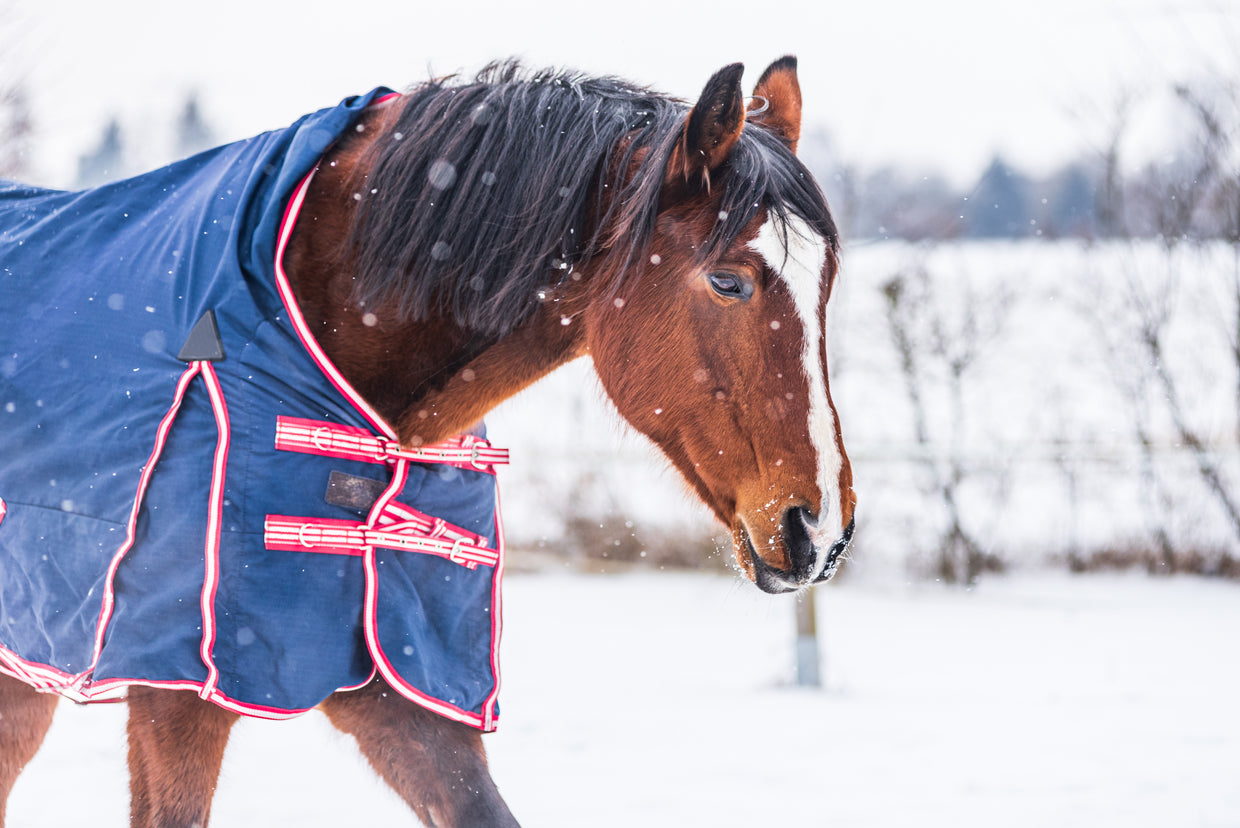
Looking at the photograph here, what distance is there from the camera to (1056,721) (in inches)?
153

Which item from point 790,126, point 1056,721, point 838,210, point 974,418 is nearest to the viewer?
point 790,126

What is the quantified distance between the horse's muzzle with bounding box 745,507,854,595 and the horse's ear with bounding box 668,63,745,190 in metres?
0.55

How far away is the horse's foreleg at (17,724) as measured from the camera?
2.25 m

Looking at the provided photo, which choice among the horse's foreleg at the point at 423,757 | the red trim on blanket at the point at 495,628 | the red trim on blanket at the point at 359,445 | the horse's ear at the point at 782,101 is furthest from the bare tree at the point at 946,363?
the horse's foreleg at the point at 423,757

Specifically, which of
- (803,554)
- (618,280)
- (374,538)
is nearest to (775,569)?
(803,554)

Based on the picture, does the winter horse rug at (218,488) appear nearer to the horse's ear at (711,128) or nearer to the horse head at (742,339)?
the horse head at (742,339)

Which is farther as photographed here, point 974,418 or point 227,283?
point 974,418

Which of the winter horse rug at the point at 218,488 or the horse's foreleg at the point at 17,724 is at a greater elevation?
the winter horse rug at the point at 218,488

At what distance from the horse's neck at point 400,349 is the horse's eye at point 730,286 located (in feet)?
1.02

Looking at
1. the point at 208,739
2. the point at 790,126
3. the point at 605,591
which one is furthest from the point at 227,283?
the point at 605,591

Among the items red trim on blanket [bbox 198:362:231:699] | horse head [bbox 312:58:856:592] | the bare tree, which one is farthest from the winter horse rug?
the bare tree

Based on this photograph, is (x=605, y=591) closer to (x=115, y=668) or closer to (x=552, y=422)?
(x=552, y=422)

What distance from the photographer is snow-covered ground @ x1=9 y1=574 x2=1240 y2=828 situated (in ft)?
10.0

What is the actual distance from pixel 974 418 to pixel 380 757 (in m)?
5.16
